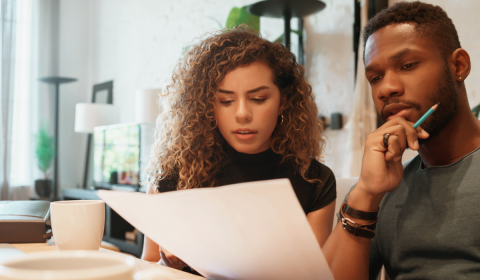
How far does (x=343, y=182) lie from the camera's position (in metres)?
1.25

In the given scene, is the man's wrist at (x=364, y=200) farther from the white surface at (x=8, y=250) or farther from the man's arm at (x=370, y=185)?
the white surface at (x=8, y=250)

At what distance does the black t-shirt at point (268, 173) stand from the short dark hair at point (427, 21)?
1.40 ft

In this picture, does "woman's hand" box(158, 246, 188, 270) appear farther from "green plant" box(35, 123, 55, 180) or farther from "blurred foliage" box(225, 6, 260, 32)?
"green plant" box(35, 123, 55, 180)

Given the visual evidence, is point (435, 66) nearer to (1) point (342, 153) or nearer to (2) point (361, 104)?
(2) point (361, 104)

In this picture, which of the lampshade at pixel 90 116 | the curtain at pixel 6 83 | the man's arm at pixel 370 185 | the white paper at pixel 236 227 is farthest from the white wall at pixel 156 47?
the white paper at pixel 236 227

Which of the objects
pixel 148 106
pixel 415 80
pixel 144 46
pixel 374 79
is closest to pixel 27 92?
pixel 144 46

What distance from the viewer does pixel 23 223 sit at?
2.85ft

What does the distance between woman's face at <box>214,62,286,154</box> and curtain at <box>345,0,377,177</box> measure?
1.34 metres

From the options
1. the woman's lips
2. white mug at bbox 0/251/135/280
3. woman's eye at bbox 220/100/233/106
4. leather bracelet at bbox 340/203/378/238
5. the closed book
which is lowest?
the closed book

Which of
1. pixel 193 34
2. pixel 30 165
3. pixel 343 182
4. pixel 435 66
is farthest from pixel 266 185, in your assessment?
pixel 30 165

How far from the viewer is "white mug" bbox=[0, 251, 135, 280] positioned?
342mm

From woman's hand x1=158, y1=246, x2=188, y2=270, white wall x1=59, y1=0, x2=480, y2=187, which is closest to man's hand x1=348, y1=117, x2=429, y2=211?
woman's hand x1=158, y1=246, x2=188, y2=270

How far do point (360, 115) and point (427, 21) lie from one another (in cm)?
145

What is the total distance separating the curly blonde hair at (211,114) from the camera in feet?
3.55
